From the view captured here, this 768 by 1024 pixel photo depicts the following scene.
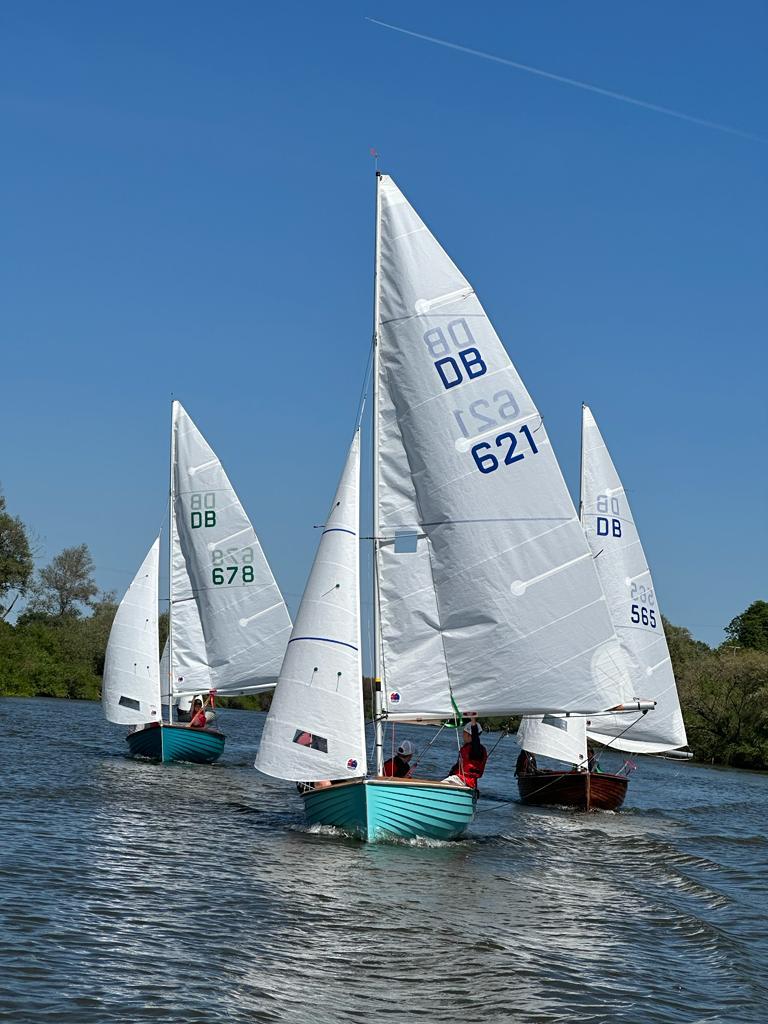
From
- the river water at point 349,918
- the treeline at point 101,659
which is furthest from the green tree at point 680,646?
the river water at point 349,918

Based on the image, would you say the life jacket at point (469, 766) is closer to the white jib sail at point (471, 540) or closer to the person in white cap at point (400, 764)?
the person in white cap at point (400, 764)

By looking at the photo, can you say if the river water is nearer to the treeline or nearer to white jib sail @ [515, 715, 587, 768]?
white jib sail @ [515, 715, 587, 768]

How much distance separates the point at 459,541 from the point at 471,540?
0.18 metres

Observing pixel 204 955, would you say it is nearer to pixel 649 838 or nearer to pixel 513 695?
pixel 513 695

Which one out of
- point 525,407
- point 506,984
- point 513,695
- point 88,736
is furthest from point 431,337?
point 88,736

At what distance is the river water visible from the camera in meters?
10.4

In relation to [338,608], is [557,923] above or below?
below

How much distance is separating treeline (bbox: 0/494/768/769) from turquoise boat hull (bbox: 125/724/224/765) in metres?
24.9

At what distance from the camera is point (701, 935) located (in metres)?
14.3

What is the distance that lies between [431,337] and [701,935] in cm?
891

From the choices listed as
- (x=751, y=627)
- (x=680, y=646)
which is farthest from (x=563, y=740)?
(x=751, y=627)

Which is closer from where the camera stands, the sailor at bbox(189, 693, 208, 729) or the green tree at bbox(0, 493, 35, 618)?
the sailor at bbox(189, 693, 208, 729)

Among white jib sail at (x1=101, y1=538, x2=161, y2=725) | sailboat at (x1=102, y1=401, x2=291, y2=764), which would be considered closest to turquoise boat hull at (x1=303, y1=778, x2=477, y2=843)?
white jib sail at (x1=101, y1=538, x2=161, y2=725)

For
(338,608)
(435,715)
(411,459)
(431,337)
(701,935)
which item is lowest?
(701,935)
